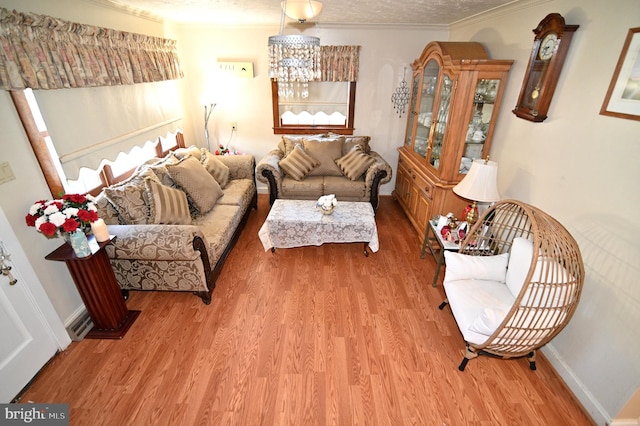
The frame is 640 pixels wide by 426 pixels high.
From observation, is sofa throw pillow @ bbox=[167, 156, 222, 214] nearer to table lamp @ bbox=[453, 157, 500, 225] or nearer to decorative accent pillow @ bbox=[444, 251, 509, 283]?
decorative accent pillow @ bbox=[444, 251, 509, 283]

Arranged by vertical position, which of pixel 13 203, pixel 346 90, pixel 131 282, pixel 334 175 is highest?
pixel 346 90

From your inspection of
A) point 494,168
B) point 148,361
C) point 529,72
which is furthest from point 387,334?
point 529,72

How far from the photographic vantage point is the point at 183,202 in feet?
9.35

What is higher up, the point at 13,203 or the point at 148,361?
the point at 13,203

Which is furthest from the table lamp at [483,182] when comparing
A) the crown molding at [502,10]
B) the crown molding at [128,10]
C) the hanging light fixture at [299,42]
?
the crown molding at [128,10]

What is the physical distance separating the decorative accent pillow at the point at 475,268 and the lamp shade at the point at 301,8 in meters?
2.00

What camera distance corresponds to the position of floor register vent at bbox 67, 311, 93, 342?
2.22 metres

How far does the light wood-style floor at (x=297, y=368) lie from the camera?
5.85 feet

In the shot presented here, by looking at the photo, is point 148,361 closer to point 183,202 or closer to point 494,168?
point 183,202

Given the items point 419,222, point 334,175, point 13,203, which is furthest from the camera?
point 334,175

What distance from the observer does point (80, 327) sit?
2271 mm

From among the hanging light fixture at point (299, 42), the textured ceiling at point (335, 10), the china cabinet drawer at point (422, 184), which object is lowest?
the china cabinet drawer at point (422, 184)

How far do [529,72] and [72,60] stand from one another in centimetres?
350

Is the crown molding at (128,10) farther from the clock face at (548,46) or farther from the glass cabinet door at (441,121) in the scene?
the clock face at (548,46)
